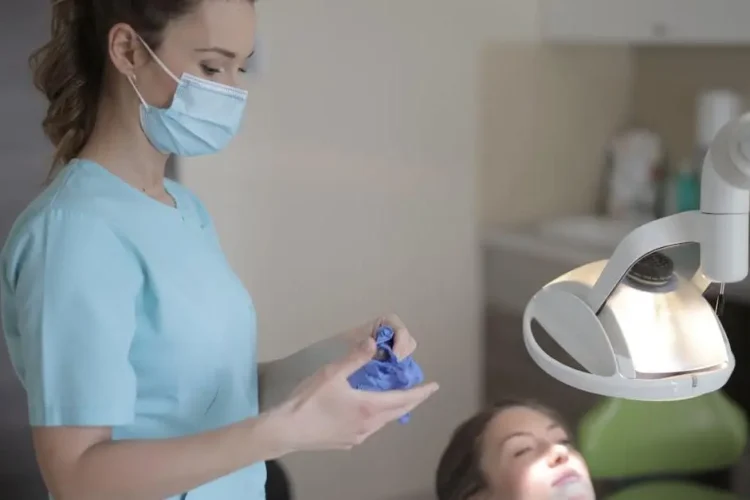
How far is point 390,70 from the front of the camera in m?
2.22

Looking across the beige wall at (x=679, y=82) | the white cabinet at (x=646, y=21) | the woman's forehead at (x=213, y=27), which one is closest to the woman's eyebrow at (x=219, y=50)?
the woman's forehead at (x=213, y=27)

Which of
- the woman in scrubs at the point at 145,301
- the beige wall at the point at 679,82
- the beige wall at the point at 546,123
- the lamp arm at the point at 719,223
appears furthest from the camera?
the beige wall at the point at 546,123

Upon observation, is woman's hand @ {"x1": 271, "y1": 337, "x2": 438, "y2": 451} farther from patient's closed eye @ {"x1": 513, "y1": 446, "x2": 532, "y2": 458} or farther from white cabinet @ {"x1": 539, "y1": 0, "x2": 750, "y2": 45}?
white cabinet @ {"x1": 539, "y1": 0, "x2": 750, "y2": 45}

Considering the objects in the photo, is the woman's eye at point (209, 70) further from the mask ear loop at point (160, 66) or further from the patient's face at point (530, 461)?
the patient's face at point (530, 461)

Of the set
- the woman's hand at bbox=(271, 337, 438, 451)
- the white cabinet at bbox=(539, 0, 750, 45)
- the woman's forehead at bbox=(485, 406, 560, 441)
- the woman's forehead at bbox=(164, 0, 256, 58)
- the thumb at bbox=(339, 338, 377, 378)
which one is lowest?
the woman's forehead at bbox=(485, 406, 560, 441)

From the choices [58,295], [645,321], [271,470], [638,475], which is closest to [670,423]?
[638,475]

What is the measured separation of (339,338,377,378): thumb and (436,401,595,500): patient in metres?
0.51

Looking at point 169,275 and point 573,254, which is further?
point 573,254

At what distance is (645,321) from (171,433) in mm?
562

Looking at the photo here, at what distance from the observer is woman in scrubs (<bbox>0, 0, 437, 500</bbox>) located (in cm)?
92

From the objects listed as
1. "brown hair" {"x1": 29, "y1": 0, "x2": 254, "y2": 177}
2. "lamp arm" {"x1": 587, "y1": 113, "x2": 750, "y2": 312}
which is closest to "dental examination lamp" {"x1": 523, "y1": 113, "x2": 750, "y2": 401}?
"lamp arm" {"x1": 587, "y1": 113, "x2": 750, "y2": 312}

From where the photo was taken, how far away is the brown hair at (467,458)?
4.91 feet

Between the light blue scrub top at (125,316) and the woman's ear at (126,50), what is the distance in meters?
0.12

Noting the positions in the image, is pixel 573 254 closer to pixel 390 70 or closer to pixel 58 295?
pixel 390 70
